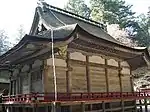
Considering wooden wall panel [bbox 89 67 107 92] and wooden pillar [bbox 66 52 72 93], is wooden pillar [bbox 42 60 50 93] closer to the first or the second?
wooden pillar [bbox 66 52 72 93]

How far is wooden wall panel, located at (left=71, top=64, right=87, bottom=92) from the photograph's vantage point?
44.8ft

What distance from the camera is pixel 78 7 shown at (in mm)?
60438

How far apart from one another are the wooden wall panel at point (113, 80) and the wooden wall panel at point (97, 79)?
74 centimetres

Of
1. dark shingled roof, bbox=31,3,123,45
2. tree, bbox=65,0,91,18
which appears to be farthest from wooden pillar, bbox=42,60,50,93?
tree, bbox=65,0,91,18

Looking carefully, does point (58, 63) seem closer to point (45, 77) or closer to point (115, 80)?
point (45, 77)

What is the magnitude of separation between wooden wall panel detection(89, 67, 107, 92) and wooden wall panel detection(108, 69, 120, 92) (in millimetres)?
743

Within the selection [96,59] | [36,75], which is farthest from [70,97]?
[96,59]

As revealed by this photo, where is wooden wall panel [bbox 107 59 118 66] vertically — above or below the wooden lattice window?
above

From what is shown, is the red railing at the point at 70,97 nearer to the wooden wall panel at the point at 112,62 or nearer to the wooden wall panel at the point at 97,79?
the wooden wall panel at the point at 97,79

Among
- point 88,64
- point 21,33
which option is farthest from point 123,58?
point 21,33

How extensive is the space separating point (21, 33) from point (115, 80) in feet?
201

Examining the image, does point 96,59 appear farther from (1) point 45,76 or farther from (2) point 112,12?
(2) point 112,12

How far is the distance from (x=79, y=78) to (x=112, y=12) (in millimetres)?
37424

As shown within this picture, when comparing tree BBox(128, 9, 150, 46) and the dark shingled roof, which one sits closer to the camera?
the dark shingled roof
